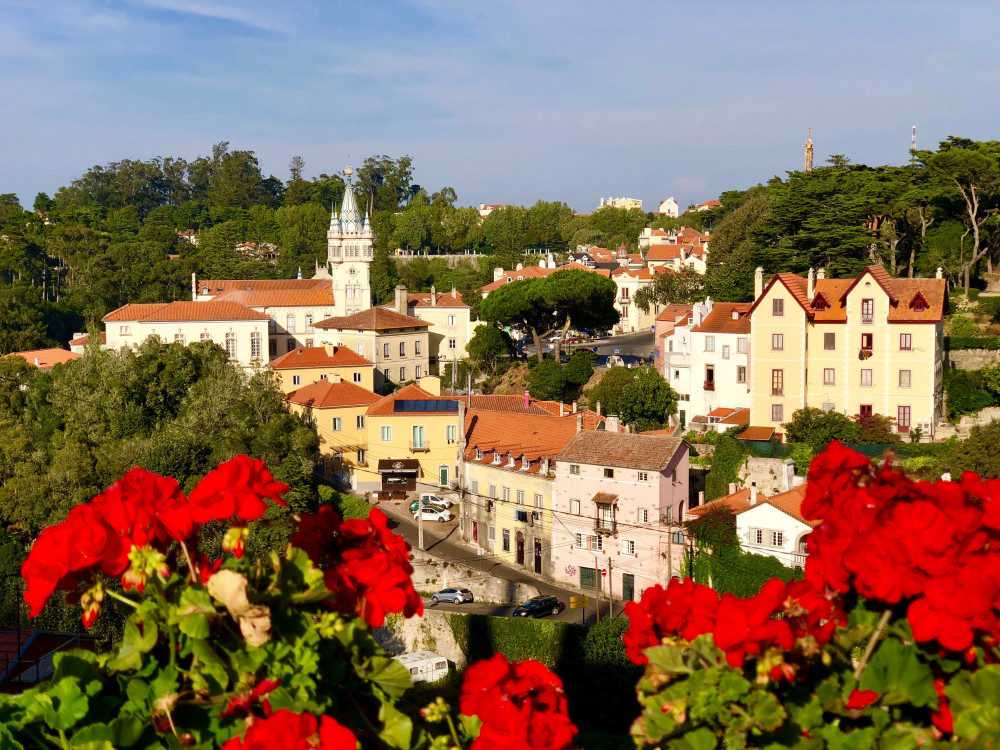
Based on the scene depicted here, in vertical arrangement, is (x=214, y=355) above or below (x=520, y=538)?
above

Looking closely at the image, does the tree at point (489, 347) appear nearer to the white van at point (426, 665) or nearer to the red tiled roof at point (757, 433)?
the red tiled roof at point (757, 433)

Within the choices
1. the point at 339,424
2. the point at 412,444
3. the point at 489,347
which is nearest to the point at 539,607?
the point at 412,444

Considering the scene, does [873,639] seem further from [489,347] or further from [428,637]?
[489,347]

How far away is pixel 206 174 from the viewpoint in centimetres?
13438

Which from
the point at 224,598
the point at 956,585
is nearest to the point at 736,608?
the point at 956,585

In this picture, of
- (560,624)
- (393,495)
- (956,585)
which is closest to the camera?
(956,585)

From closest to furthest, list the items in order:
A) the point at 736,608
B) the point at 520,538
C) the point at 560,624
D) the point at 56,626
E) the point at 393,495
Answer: the point at 736,608, the point at 560,624, the point at 56,626, the point at 520,538, the point at 393,495

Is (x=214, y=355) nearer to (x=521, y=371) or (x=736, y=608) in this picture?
(x=521, y=371)

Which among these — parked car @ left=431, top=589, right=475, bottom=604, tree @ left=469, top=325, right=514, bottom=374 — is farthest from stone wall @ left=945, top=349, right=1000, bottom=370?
tree @ left=469, top=325, right=514, bottom=374

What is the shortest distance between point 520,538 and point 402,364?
78.5ft

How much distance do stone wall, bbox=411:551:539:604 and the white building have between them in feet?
31.6

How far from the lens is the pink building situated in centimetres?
2902

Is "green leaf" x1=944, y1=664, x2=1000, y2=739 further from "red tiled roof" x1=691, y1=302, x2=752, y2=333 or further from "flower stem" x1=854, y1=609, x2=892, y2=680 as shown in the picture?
"red tiled roof" x1=691, y1=302, x2=752, y2=333

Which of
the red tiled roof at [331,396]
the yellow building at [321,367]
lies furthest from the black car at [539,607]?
the yellow building at [321,367]
